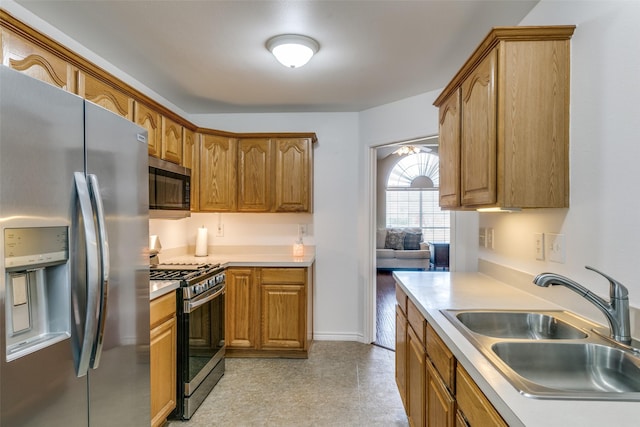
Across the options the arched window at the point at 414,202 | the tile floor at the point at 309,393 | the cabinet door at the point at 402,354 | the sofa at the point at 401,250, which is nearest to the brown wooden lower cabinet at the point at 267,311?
the tile floor at the point at 309,393

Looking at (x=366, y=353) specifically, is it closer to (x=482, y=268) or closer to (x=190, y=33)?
(x=482, y=268)

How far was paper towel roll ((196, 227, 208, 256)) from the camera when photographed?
11.4 ft

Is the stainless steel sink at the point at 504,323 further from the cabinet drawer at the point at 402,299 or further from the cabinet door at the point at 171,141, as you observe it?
the cabinet door at the point at 171,141

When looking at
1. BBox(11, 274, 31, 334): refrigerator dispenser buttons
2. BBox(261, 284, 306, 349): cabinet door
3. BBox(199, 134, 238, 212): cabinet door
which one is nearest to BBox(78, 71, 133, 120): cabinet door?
BBox(199, 134, 238, 212): cabinet door

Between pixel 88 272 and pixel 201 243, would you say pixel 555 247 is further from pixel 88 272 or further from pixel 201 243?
pixel 201 243

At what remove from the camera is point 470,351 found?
1095mm

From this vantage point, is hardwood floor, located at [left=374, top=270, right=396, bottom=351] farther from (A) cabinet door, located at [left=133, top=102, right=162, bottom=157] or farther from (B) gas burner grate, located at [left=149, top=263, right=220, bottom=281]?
(A) cabinet door, located at [left=133, top=102, right=162, bottom=157]

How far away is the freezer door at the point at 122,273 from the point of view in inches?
Answer: 47.2

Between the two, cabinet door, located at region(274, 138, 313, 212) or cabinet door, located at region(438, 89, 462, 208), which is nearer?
cabinet door, located at region(438, 89, 462, 208)

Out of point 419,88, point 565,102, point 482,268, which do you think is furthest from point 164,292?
point 419,88

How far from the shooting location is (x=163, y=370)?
2.01 m

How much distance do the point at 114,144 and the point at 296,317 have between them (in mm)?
2271

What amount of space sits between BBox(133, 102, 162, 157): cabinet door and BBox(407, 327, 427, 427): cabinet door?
7.09 ft

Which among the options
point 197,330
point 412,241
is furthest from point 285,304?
point 412,241
